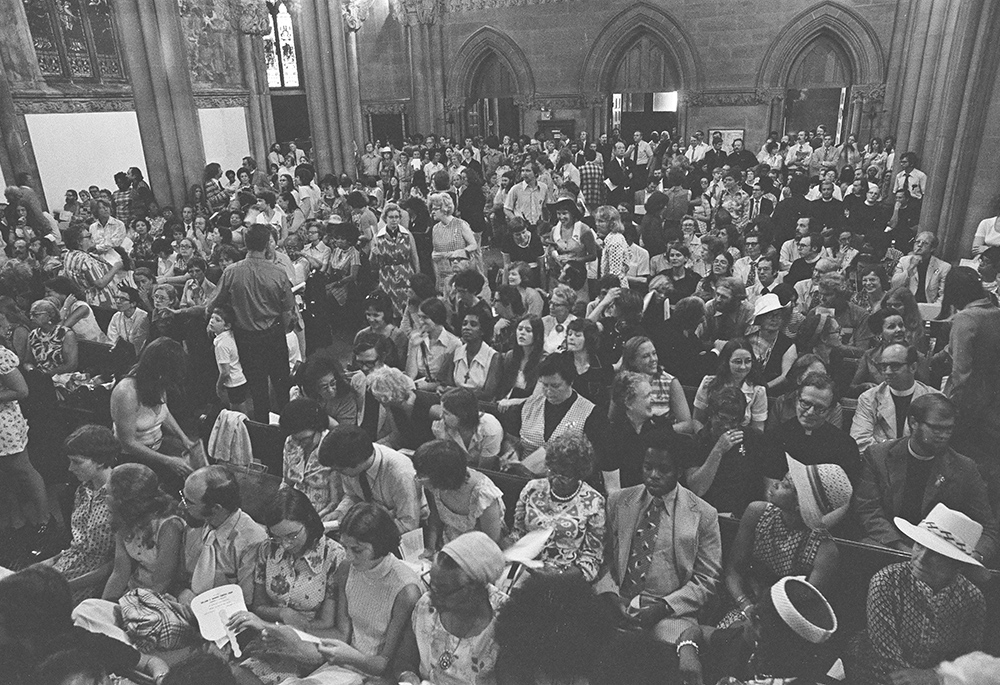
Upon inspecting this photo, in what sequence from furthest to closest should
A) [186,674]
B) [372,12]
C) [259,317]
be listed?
1. [372,12]
2. [259,317]
3. [186,674]

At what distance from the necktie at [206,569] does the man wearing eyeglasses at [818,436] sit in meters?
2.86

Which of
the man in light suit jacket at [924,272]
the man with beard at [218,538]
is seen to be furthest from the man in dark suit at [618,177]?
the man with beard at [218,538]

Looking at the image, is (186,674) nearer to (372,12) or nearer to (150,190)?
(150,190)

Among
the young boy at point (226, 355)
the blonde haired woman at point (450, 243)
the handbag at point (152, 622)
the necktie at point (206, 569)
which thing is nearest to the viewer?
the handbag at point (152, 622)

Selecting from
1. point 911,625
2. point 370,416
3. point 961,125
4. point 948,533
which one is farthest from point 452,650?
point 961,125

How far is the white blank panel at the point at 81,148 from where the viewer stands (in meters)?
13.9

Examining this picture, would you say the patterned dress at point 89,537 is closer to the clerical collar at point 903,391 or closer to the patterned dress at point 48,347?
the patterned dress at point 48,347

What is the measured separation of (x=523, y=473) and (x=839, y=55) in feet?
63.0

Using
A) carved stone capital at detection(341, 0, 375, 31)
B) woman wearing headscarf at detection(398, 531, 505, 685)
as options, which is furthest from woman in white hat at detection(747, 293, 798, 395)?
carved stone capital at detection(341, 0, 375, 31)

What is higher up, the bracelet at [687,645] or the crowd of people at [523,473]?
the crowd of people at [523,473]

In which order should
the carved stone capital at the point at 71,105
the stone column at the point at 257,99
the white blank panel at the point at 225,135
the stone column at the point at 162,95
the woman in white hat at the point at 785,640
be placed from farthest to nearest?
the stone column at the point at 257,99 < the white blank panel at the point at 225,135 < the carved stone capital at the point at 71,105 < the stone column at the point at 162,95 < the woman in white hat at the point at 785,640

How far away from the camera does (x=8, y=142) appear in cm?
1296

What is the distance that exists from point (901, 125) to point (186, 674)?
55.8 feet

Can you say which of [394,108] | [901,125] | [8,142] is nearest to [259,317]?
[8,142]
